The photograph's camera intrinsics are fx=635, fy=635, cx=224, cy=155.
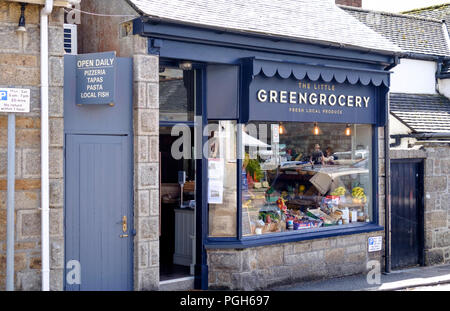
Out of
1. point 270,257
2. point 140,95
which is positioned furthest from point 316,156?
point 140,95

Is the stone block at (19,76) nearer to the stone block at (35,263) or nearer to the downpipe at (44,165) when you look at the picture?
the downpipe at (44,165)

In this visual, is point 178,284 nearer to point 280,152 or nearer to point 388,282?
point 280,152

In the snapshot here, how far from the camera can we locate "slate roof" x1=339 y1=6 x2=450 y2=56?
47.9 feet

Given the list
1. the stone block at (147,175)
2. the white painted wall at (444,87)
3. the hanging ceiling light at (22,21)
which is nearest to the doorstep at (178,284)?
the stone block at (147,175)

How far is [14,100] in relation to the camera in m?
7.04

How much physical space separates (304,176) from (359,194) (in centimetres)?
129

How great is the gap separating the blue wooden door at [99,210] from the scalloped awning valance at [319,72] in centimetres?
242

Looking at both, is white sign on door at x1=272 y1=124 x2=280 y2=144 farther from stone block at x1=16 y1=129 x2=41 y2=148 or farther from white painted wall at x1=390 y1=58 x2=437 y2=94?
white painted wall at x1=390 y1=58 x2=437 y2=94

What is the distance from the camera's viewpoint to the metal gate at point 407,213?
11742mm

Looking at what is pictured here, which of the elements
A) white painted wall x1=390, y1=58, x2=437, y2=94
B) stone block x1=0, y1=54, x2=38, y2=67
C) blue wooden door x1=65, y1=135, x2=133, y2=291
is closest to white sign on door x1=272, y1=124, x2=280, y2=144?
blue wooden door x1=65, y1=135, x2=133, y2=291

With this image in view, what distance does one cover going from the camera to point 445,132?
1295cm

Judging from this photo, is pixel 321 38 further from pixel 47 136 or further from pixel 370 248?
pixel 47 136

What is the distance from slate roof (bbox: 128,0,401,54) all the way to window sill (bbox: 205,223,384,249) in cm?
307

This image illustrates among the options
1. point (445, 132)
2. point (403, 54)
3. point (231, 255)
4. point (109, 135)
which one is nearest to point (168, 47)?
point (109, 135)
